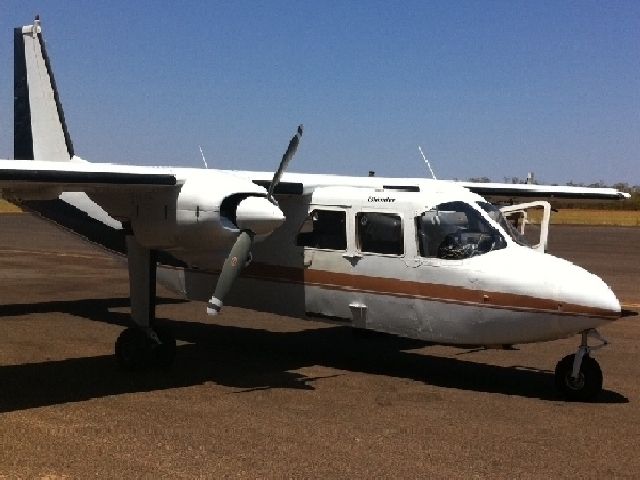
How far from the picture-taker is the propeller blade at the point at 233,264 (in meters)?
11.0

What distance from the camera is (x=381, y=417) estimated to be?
948cm

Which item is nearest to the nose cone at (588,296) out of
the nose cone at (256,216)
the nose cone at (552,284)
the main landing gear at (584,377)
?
the nose cone at (552,284)

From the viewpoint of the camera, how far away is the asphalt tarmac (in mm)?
7723

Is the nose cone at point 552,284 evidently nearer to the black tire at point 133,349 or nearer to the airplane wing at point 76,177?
the airplane wing at point 76,177

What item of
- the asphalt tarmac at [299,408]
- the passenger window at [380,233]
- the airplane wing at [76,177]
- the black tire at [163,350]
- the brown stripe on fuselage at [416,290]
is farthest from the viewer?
the black tire at [163,350]

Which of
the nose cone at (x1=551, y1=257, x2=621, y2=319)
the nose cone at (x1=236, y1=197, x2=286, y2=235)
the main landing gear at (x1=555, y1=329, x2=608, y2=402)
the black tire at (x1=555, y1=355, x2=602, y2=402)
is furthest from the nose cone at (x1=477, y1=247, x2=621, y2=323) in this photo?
the nose cone at (x1=236, y1=197, x2=286, y2=235)

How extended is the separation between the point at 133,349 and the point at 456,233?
208 inches

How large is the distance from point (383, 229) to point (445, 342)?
6.32 feet

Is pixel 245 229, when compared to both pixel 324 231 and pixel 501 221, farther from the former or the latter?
pixel 501 221

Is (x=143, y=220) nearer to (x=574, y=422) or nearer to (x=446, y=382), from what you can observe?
(x=446, y=382)

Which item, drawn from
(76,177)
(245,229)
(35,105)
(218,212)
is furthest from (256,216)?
(35,105)

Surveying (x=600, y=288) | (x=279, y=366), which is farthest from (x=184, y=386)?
(x=600, y=288)

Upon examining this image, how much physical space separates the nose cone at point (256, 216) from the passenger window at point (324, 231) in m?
1.47

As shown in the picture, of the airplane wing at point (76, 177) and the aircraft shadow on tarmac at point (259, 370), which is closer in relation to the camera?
the airplane wing at point (76, 177)
